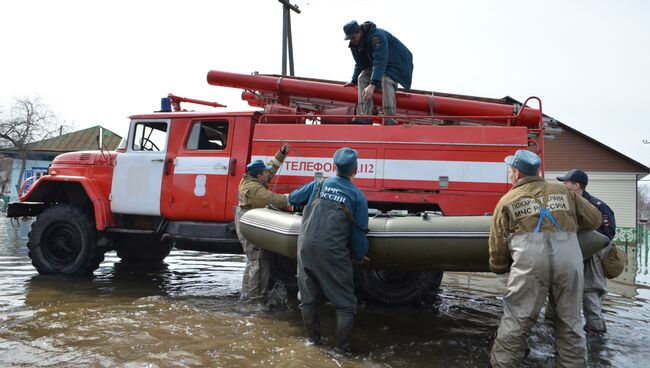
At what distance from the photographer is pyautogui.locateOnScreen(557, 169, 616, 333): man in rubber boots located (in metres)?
4.74

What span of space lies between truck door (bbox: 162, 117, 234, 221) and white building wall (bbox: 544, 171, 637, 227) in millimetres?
19209

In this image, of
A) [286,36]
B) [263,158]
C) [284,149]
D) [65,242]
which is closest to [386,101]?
[284,149]

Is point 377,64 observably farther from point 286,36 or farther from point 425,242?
point 286,36

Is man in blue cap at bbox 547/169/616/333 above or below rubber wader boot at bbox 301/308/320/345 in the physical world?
above

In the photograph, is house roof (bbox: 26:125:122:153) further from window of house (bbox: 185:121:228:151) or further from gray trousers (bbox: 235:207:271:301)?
gray trousers (bbox: 235:207:271:301)

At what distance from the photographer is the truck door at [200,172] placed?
5.91 m

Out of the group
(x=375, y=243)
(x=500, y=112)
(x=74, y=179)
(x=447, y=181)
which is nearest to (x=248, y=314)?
(x=375, y=243)

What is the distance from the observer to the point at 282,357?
11.9 ft

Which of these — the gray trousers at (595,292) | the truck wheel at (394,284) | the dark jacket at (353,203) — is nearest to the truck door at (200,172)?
the truck wheel at (394,284)

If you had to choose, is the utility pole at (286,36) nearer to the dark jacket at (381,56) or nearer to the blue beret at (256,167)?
the dark jacket at (381,56)

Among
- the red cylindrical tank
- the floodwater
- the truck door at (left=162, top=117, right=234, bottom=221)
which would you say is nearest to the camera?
the floodwater

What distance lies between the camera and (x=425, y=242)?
13.4 feet

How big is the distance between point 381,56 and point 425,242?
2.59 meters

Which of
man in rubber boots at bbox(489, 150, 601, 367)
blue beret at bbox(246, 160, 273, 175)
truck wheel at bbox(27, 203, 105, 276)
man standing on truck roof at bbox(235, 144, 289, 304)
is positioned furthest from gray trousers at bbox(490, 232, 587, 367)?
truck wheel at bbox(27, 203, 105, 276)
